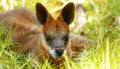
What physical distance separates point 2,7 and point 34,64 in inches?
120

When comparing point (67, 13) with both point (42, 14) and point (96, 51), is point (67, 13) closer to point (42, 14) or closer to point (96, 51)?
point (42, 14)

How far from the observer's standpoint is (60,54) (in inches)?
238

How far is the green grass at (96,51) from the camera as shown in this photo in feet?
19.2

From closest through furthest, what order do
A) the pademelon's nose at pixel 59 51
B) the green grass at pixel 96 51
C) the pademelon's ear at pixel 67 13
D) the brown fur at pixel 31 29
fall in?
the green grass at pixel 96 51 → the pademelon's nose at pixel 59 51 → the brown fur at pixel 31 29 → the pademelon's ear at pixel 67 13

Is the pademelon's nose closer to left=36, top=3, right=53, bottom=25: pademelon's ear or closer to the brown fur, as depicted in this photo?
the brown fur

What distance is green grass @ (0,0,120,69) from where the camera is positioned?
19.2ft

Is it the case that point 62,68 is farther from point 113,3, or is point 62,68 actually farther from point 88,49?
point 113,3

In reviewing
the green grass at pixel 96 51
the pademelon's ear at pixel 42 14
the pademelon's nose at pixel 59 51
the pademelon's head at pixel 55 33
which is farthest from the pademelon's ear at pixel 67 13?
the pademelon's nose at pixel 59 51

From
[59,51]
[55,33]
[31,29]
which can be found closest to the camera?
[59,51]

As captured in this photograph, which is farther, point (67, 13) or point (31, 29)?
point (31, 29)

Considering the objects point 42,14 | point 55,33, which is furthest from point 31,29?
point 55,33

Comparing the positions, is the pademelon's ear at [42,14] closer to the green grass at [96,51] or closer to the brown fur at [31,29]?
the brown fur at [31,29]

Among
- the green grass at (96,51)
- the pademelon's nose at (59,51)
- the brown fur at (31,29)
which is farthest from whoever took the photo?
the brown fur at (31,29)

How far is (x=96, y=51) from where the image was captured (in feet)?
20.7
